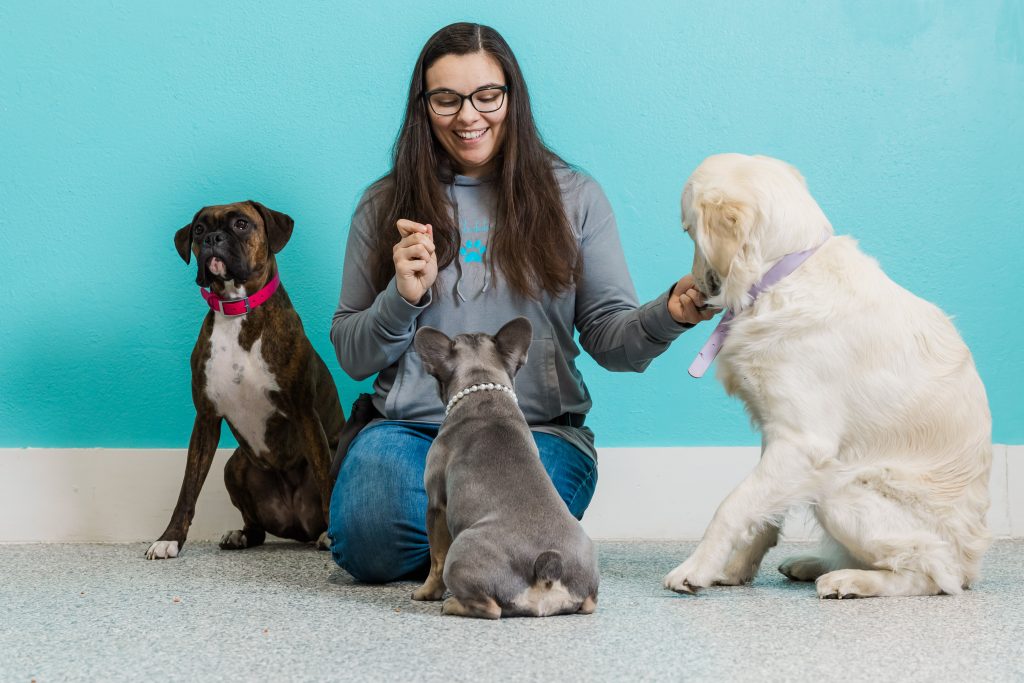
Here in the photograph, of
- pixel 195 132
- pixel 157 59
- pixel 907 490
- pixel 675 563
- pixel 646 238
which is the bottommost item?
pixel 675 563

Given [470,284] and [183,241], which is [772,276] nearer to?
[470,284]

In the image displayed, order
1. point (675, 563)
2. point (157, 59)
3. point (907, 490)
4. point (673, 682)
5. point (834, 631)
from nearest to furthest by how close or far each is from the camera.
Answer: point (673, 682) < point (834, 631) < point (907, 490) < point (675, 563) < point (157, 59)

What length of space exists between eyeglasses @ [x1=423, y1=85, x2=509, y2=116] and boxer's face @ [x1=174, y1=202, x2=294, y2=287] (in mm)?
784

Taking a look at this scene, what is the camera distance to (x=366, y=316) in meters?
2.50

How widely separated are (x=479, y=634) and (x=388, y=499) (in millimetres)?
713

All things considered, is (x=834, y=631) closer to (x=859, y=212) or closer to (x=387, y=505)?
(x=387, y=505)

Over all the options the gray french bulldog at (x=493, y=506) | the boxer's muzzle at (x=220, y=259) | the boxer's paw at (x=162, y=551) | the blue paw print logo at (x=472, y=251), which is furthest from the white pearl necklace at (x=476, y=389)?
the boxer's paw at (x=162, y=551)

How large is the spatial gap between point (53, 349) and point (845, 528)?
8.52 feet

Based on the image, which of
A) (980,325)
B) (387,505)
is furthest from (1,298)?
(980,325)

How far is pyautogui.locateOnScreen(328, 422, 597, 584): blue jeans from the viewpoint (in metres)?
2.43

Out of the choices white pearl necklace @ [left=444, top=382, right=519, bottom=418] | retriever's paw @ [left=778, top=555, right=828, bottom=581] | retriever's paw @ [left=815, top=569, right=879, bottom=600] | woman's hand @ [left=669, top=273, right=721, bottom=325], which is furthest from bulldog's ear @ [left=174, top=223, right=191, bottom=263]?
retriever's paw @ [left=815, top=569, right=879, bottom=600]

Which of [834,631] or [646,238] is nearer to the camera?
[834,631]

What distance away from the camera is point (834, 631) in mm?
1841

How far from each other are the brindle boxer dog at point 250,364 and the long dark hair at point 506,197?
1.78 feet
